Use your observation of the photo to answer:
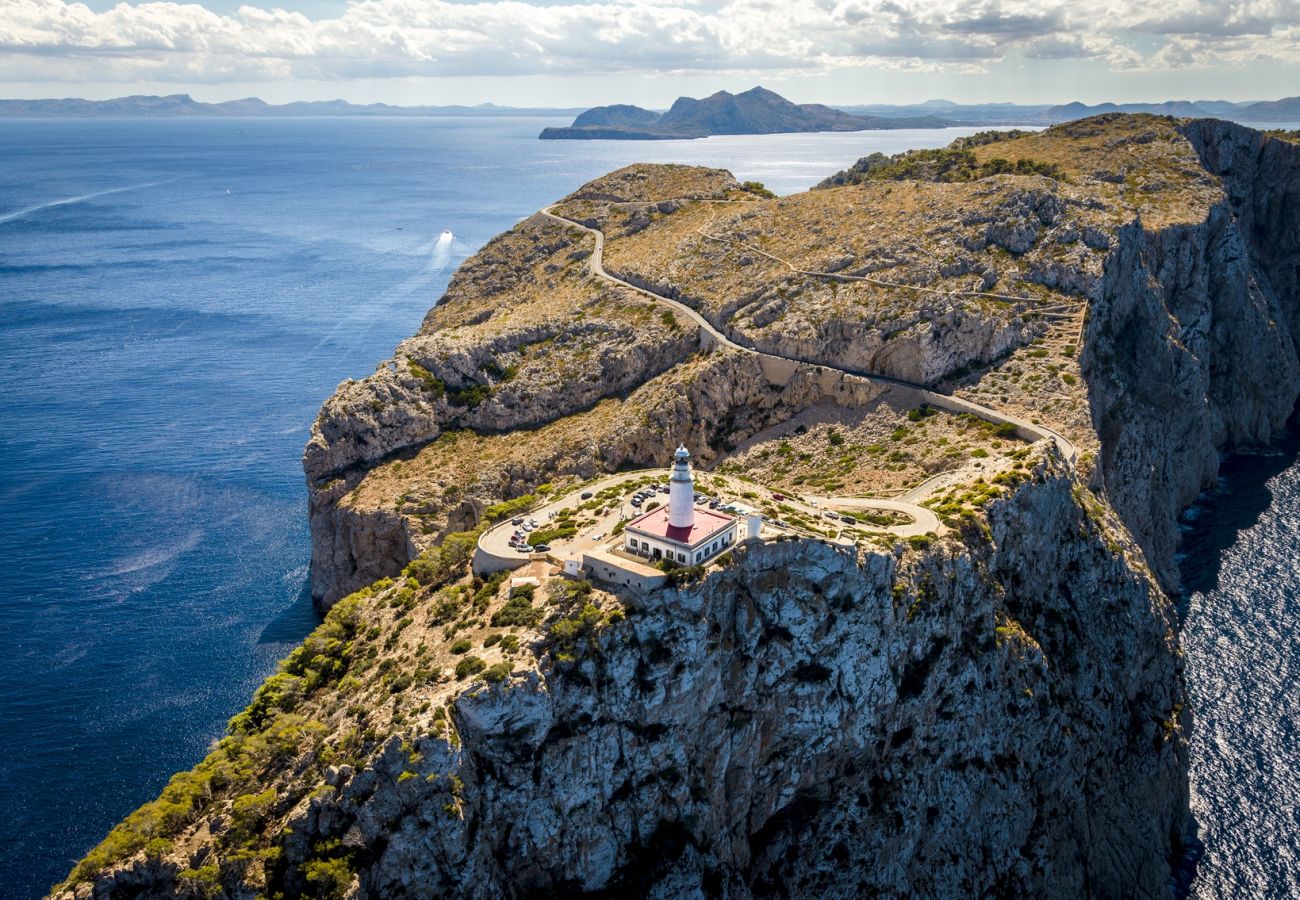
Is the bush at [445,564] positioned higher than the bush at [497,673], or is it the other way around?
the bush at [497,673]

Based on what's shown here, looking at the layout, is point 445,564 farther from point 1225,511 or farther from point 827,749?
point 1225,511

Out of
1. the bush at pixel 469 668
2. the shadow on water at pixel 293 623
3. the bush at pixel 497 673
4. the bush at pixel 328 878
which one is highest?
the bush at pixel 497 673

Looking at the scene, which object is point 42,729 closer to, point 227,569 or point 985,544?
point 227,569

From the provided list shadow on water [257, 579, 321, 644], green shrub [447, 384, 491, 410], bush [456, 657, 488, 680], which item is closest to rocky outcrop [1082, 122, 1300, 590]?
green shrub [447, 384, 491, 410]

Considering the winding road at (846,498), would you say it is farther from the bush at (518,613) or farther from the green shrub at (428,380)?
the green shrub at (428,380)

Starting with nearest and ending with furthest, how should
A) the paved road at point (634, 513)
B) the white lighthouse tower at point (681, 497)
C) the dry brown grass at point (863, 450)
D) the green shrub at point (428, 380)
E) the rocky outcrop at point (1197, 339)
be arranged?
the white lighthouse tower at point (681, 497) → the paved road at point (634, 513) → the dry brown grass at point (863, 450) → the rocky outcrop at point (1197, 339) → the green shrub at point (428, 380)

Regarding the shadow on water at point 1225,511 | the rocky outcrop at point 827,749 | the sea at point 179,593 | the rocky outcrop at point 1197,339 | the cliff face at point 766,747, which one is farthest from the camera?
the shadow on water at point 1225,511

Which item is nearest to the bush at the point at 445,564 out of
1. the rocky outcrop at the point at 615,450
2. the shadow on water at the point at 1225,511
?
the rocky outcrop at the point at 615,450

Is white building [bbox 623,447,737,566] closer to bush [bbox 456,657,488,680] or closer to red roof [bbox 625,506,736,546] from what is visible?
red roof [bbox 625,506,736,546]
